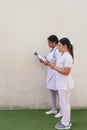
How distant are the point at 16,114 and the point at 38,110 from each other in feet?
1.56

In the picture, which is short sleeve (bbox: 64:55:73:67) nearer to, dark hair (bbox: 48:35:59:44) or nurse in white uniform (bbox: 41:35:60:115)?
nurse in white uniform (bbox: 41:35:60:115)

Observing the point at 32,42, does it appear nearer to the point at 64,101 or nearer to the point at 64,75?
the point at 64,75

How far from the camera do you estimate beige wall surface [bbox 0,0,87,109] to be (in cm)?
637

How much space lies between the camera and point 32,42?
643 centimetres

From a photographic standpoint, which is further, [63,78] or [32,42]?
[32,42]

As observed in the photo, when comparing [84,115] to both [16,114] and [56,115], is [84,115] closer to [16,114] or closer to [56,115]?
[56,115]

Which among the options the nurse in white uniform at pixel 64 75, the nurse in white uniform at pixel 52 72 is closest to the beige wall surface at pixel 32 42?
the nurse in white uniform at pixel 52 72

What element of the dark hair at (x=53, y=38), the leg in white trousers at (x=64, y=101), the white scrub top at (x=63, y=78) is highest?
the dark hair at (x=53, y=38)

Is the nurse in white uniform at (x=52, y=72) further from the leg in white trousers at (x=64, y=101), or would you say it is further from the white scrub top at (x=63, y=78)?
the leg in white trousers at (x=64, y=101)

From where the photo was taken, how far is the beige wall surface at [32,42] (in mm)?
6371

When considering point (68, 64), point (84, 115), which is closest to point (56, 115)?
point (84, 115)

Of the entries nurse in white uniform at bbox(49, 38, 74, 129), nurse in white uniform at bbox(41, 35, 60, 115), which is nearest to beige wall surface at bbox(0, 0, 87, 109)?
nurse in white uniform at bbox(41, 35, 60, 115)

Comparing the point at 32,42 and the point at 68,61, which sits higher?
the point at 32,42

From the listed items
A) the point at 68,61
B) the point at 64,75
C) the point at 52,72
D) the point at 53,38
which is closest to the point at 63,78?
the point at 64,75
